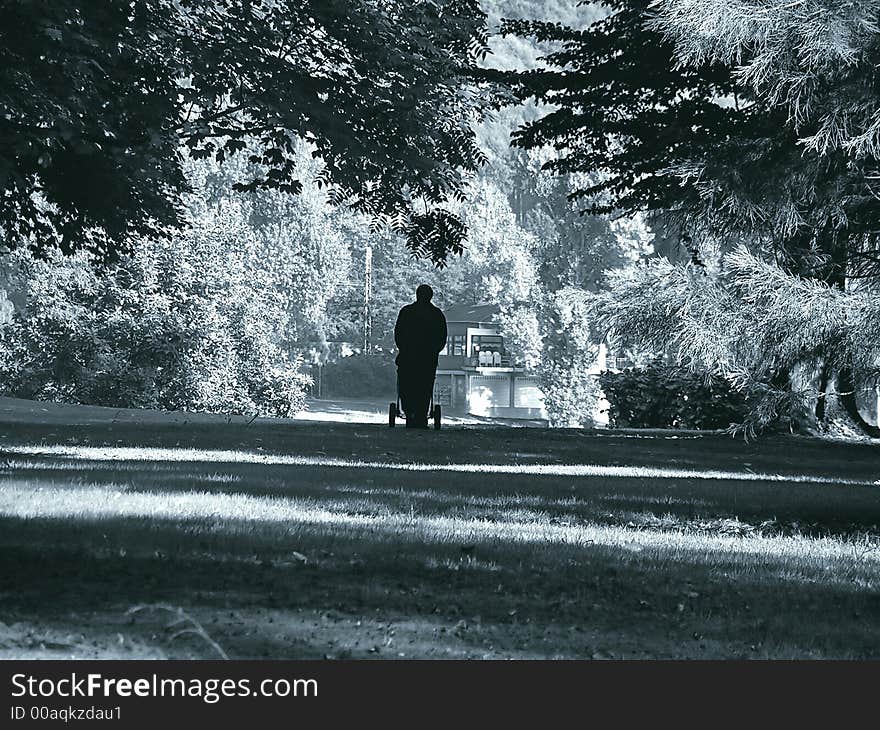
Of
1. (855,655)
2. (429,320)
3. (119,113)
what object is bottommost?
A: (855,655)

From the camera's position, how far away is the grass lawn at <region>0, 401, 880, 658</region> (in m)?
5.31

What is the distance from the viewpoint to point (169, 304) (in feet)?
122

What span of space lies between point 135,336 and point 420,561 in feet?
103

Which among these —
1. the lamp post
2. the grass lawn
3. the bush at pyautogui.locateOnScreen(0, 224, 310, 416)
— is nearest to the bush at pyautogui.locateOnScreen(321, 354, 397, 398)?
the lamp post

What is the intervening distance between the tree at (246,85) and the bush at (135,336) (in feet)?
73.7

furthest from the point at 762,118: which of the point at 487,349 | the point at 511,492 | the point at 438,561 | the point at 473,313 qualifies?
the point at 473,313

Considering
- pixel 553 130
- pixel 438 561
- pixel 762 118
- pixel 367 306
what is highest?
pixel 367 306

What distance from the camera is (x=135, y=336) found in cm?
3697

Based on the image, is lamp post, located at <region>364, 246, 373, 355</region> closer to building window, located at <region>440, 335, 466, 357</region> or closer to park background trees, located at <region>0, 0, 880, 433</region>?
building window, located at <region>440, 335, 466, 357</region>

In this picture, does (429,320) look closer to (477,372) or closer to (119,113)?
(119,113)

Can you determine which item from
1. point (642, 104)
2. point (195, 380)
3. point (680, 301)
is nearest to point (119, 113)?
point (642, 104)

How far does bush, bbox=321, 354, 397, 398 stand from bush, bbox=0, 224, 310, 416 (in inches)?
1722

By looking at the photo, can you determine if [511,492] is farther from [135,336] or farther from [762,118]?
[135,336]

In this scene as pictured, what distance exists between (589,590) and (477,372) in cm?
6406
